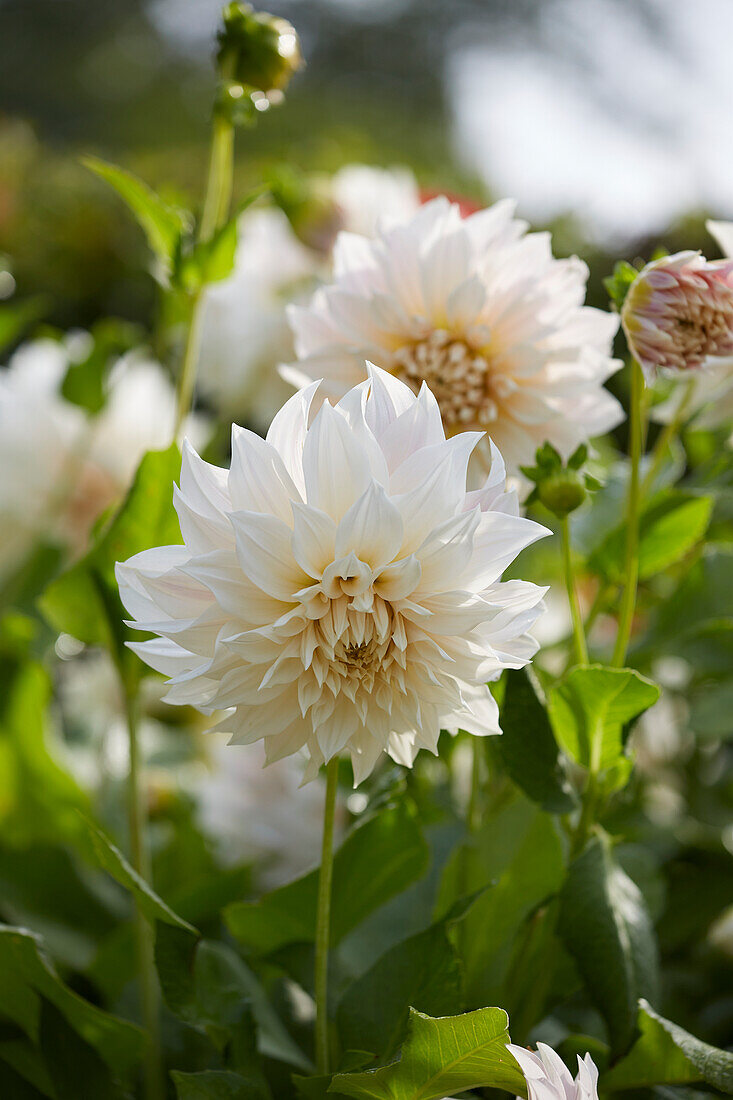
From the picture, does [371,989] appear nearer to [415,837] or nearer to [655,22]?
[415,837]

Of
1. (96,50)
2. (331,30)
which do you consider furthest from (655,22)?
(96,50)

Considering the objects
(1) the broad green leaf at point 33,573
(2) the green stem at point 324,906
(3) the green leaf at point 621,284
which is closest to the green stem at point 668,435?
(3) the green leaf at point 621,284

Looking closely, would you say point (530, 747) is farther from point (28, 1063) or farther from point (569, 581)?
point (28, 1063)

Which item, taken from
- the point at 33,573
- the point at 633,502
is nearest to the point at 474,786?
the point at 633,502

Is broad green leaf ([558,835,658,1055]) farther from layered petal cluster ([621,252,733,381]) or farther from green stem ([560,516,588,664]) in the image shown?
layered petal cluster ([621,252,733,381])

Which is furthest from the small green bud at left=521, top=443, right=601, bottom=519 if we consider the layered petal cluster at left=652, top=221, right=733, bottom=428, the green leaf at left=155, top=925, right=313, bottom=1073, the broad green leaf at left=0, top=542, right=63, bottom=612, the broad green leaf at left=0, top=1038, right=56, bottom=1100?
the broad green leaf at left=0, top=542, right=63, bottom=612

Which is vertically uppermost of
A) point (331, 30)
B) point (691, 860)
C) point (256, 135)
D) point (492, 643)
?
point (331, 30)
